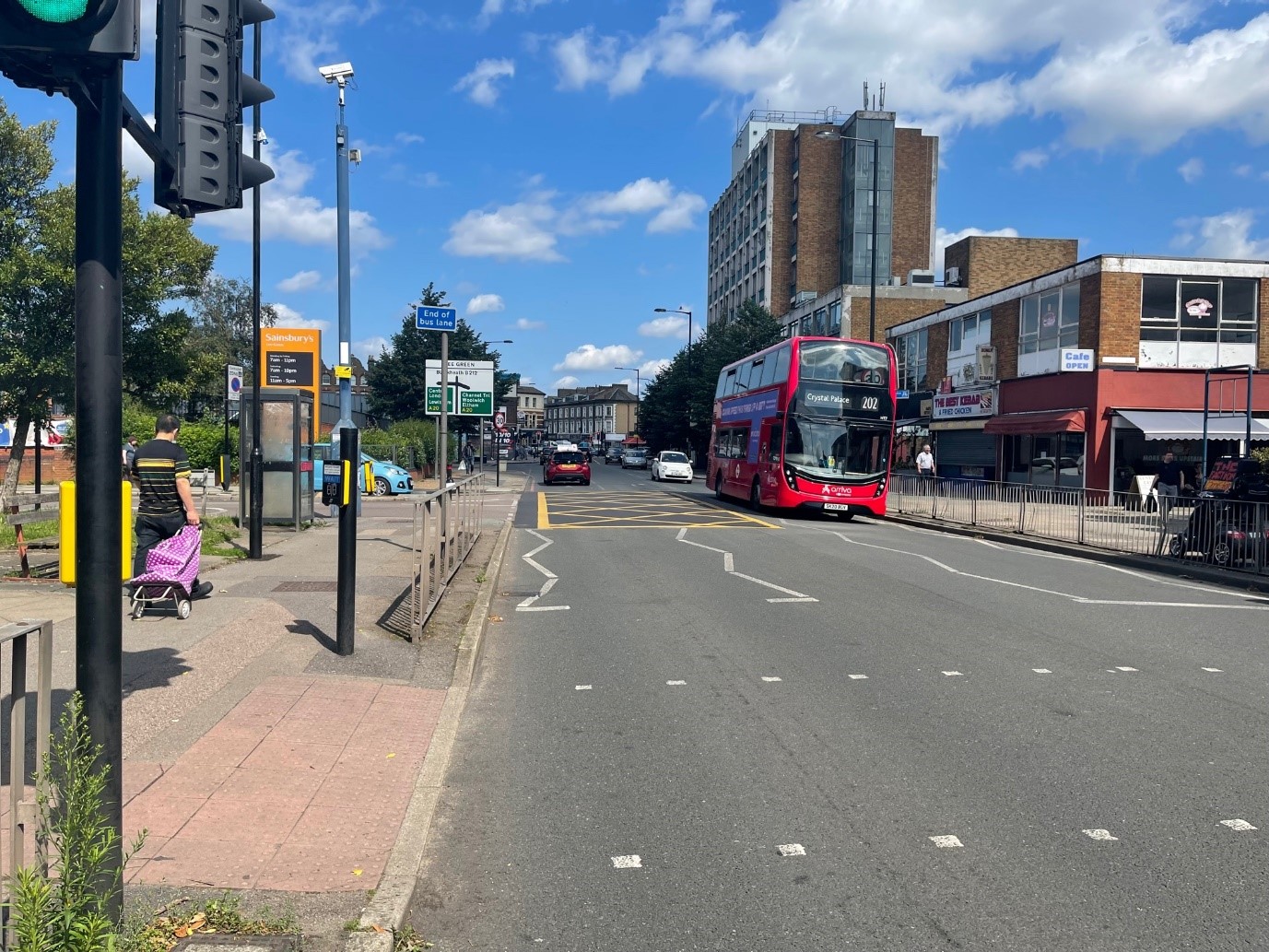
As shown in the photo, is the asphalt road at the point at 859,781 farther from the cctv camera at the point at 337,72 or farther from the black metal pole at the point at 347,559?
the cctv camera at the point at 337,72

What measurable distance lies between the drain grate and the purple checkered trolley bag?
1.96 meters

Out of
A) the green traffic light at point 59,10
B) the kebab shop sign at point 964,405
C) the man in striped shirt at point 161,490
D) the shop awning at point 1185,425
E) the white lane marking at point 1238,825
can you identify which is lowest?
the white lane marking at point 1238,825

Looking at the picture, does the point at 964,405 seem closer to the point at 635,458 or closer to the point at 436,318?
the point at 436,318

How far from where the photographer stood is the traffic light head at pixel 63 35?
2.97m

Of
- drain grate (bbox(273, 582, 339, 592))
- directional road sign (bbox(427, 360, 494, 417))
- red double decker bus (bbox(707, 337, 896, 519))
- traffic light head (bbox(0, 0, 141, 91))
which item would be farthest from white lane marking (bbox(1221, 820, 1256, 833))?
directional road sign (bbox(427, 360, 494, 417))

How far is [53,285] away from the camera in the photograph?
17.3 metres

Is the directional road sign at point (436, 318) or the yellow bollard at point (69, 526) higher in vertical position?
the directional road sign at point (436, 318)

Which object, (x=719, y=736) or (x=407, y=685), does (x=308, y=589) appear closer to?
(x=407, y=685)

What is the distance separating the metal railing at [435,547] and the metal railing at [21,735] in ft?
18.5

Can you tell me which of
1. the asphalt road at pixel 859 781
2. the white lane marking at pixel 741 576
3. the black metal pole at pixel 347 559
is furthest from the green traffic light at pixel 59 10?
the white lane marking at pixel 741 576

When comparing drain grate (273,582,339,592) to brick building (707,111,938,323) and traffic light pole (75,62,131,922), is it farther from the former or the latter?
brick building (707,111,938,323)

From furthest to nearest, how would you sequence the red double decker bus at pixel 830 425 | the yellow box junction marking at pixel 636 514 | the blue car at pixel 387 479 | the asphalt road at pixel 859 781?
the blue car at pixel 387 479 < the red double decker bus at pixel 830 425 < the yellow box junction marking at pixel 636 514 < the asphalt road at pixel 859 781

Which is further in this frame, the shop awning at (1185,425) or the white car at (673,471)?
the white car at (673,471)

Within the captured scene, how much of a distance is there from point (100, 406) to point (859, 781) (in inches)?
157
